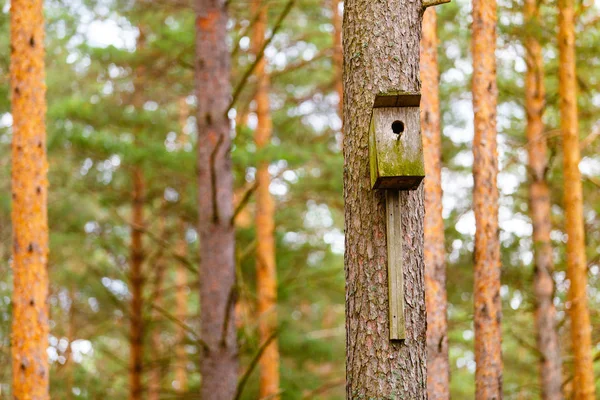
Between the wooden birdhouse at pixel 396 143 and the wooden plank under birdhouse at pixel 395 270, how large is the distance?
0.11 metres

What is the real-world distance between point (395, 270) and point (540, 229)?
697 cm

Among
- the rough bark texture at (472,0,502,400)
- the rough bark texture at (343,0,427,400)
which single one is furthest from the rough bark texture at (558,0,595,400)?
the rough bark texture at (343,0,427,400)

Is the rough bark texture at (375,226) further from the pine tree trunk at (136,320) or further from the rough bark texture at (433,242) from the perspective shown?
the pine tree trunk at (136,320)

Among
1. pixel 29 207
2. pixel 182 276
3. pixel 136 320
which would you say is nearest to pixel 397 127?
pixel 29 207

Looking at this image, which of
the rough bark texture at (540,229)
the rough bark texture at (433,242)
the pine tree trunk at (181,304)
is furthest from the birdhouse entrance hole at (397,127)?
the pine tree trunk at (181,304)

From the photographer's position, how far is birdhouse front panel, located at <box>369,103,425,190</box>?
3.24 metres

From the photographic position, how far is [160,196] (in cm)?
1273

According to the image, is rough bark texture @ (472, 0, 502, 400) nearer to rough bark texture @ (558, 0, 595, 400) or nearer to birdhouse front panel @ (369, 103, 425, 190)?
rough bark texture @ (558, 0, 595, 400)

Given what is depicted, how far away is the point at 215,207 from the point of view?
6.31 meters

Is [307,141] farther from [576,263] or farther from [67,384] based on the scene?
[576,263]

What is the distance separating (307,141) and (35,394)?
8.59 meters

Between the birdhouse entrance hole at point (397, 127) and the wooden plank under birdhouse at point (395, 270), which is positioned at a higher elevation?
the birdhouse entrance hole at point (397, 127)

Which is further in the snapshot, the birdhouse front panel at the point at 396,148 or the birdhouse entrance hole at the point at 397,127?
the birdhouse entrance hole at the point at 397,127

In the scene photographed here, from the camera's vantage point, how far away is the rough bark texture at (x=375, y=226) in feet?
10.8
